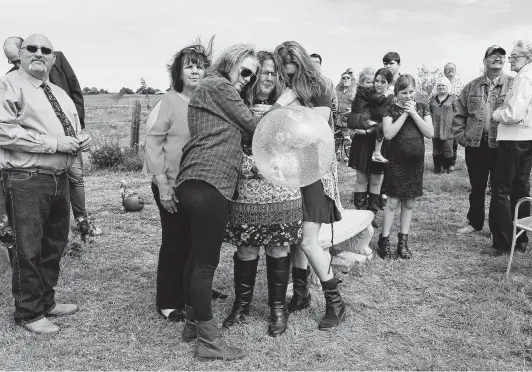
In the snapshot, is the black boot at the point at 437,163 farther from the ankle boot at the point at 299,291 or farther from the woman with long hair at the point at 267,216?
the woman with long hair at the point at 267,216

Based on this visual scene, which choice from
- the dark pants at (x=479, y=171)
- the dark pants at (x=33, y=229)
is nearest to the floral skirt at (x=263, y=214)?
the dark pants at (x=33, y=229)

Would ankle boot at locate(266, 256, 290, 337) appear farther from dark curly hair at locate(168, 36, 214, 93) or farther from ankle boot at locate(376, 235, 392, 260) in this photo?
ankle boot at locate(376, 235, 392, 260)

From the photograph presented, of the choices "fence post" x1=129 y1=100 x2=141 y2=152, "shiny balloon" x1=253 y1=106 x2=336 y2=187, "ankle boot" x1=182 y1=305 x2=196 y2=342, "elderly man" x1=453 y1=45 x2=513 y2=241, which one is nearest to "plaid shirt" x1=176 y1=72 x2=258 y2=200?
"shiny balloon" x1=253 y1=106 x2=336 y2=187

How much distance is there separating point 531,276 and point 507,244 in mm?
613

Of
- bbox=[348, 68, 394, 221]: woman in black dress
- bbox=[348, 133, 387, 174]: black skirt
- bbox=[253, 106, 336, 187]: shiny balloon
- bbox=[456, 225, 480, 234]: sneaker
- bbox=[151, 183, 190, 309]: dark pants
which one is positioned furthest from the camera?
bbox=[348, 133, 387, 174]: black skirt

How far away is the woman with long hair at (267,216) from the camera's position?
3174 mm

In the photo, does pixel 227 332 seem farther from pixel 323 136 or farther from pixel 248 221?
pixel 323 136

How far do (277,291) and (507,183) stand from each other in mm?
2744

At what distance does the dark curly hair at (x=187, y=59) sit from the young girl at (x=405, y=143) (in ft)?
6.73

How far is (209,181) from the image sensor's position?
2906mm

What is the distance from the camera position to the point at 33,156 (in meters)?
3.32

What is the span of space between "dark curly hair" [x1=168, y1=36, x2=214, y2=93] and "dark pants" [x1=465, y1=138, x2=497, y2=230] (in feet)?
11.2

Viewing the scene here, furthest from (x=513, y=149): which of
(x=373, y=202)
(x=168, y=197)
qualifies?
(x=168, y=197)

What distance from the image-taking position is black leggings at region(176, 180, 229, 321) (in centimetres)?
293
